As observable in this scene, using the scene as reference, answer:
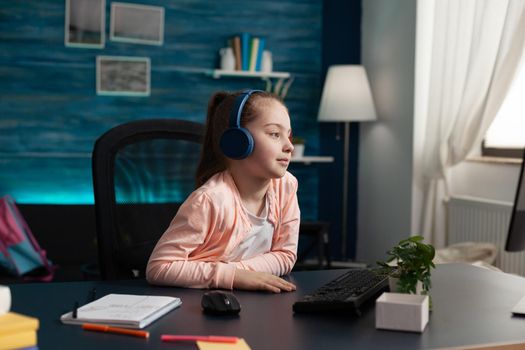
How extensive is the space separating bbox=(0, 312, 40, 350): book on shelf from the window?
312 centimetres

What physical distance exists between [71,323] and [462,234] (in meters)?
3.15

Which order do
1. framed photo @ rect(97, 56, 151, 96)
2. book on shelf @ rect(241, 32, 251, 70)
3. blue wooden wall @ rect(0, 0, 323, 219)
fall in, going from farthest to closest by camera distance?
1. book on shelf @ rect(241, 32, 251, 70)
2. framed photo @ rect(97, 56, 151, 96)
3. blue wooden wall @ rect(0, 0, 323, 219)

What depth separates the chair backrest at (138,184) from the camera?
187 cm

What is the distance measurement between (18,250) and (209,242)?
89.3 inches

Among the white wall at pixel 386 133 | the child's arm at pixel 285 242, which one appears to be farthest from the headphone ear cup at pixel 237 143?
the white wall at pixel 386 133

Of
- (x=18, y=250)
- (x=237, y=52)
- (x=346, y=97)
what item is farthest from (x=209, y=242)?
(x=237, y=52)

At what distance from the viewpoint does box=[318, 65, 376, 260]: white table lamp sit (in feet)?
15.0

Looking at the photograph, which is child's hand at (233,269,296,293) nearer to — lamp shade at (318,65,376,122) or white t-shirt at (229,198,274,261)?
white t-shirt at (229,198,274,261)

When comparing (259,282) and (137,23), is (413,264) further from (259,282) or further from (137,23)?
(137,23)

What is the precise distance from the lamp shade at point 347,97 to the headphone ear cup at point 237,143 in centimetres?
303

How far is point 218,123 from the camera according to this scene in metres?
1.72

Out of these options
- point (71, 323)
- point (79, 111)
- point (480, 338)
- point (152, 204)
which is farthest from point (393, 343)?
point (79, 111)

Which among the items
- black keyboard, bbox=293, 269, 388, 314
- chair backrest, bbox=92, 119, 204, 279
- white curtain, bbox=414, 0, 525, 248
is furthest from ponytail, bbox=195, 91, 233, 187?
white curtain, bbox=414, 0, 525, 248

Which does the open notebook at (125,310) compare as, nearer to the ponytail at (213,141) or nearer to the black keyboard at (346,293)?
the black keyboard at (346,293)
